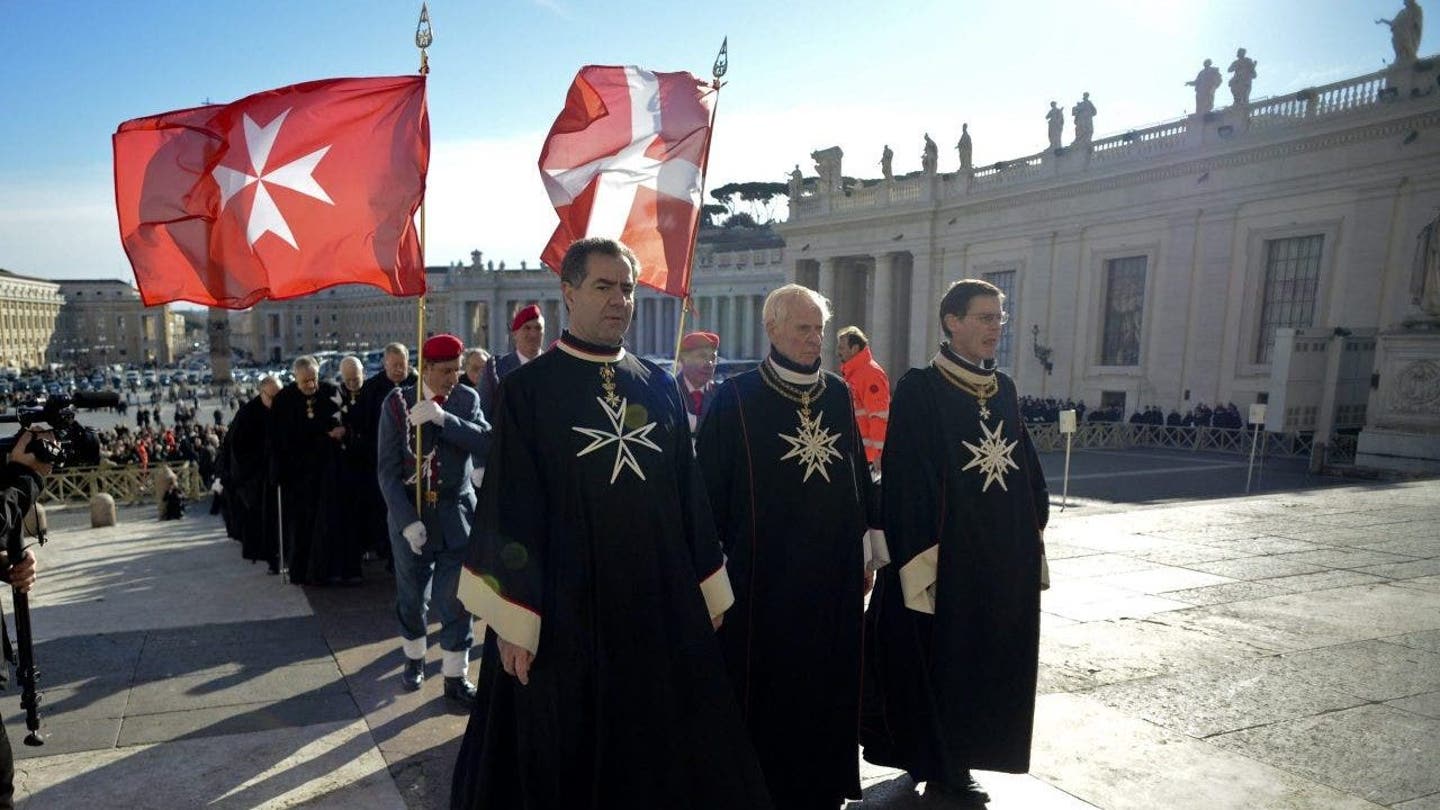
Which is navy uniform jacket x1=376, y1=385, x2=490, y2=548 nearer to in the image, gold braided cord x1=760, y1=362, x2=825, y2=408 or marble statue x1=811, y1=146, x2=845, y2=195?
gold braided cord x1=760, y1=362, x2=825, y2=408

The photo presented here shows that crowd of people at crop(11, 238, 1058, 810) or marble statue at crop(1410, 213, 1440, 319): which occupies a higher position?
marble statue at crop(1410, 213, 1440, 319)

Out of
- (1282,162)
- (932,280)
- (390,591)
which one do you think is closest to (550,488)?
(390,591)

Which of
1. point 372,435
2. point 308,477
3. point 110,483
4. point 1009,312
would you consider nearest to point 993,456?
point 372,435

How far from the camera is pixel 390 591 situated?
→ 710 centimetres

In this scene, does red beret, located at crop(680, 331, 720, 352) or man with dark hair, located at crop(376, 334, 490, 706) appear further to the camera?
red beret, located at crop(680, 331, 720, 352)

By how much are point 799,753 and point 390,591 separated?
15.7ft

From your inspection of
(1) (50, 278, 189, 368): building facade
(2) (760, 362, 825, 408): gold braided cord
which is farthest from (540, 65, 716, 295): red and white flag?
(1) (50, 278, 189, 368): building facade

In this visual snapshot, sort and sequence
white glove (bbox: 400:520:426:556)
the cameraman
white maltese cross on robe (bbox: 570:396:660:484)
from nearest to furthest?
white maltese cross on robe (bbox: 570:396:660:484) < the cameraman < white glove (bbox: 400:520:426:556)

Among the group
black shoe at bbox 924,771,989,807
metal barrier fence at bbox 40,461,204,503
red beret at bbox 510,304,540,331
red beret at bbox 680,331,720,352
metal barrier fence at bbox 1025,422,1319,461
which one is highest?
red beret at bbox 510,304,540,331

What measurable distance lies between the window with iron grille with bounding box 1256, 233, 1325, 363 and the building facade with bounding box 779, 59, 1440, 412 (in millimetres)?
48

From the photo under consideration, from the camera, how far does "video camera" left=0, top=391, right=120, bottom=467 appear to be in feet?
10.2

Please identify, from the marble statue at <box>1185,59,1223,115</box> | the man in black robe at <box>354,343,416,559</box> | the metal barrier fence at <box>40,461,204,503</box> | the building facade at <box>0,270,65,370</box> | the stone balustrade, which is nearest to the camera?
the man in black robe at <box>354,343,416,559</box>

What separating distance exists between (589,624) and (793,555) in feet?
3.35

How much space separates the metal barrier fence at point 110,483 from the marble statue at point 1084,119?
109ft
